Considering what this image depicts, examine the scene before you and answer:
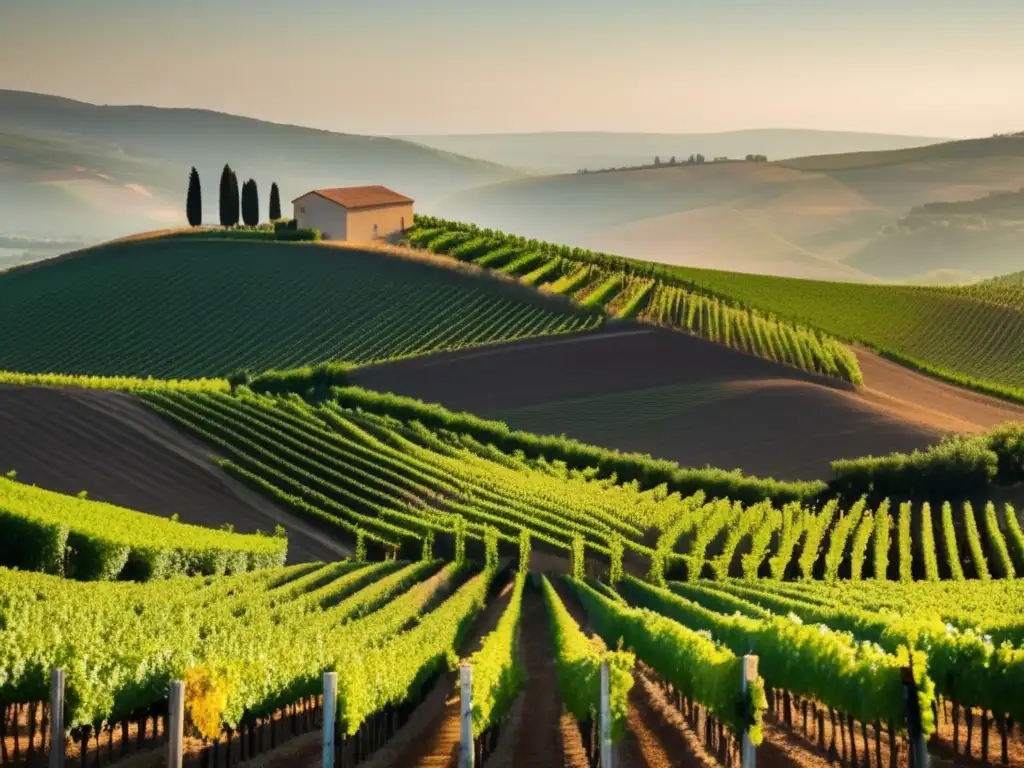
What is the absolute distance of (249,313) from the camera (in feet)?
283

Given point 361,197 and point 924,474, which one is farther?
point 361,197

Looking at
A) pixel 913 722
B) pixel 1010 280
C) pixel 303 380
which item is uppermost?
pixel 1010 280

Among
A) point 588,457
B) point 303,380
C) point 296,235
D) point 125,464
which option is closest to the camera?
point 125,464

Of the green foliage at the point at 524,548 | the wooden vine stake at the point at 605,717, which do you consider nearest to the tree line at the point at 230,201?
the green foliage at the point at 524,548

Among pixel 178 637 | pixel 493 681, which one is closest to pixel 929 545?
pixel 493 681

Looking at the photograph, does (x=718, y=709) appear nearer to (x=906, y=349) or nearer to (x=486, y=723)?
(x=486, y=723)

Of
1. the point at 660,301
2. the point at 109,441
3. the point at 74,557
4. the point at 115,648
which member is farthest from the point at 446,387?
the point at 115,648

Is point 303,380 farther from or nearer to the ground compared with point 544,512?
farther from the ground

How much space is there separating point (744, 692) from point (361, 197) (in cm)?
8996

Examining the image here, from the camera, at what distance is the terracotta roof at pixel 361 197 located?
99.8 metres

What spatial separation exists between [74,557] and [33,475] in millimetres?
16734

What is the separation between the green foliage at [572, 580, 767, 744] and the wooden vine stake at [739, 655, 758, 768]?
6 cm

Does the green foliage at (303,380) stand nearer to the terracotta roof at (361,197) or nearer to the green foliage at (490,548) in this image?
the terracotta roof at (361,197)

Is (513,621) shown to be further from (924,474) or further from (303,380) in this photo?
(303,380)
